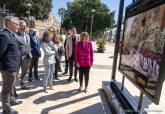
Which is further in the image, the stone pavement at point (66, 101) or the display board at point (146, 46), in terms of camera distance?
the stone pavement at point (66, 101)

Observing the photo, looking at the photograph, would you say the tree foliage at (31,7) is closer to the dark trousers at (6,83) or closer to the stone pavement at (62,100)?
the stone pavement at (62,100)

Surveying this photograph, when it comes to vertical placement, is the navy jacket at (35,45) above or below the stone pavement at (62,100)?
above

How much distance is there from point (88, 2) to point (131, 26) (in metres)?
64.5

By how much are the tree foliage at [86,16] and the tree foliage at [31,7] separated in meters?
8.29

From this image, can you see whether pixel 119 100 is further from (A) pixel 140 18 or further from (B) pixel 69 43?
(B) pixel 69 43

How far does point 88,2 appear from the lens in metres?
69.4

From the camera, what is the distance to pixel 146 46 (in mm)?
4652

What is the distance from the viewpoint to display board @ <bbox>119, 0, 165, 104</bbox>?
Result: 13.0 ft

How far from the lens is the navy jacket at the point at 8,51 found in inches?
211

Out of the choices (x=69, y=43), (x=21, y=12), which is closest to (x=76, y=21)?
(x=21, y=12)

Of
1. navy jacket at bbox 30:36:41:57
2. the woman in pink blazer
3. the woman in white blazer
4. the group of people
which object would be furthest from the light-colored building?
the woman in pink blazer

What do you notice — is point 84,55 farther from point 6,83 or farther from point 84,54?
point 6,83

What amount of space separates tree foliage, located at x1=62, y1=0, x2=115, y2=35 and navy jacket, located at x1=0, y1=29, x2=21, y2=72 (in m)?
59.4

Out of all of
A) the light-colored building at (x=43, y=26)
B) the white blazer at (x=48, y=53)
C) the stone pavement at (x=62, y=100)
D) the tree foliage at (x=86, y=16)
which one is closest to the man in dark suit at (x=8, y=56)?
the stone pavement at (x=62, y=100)
